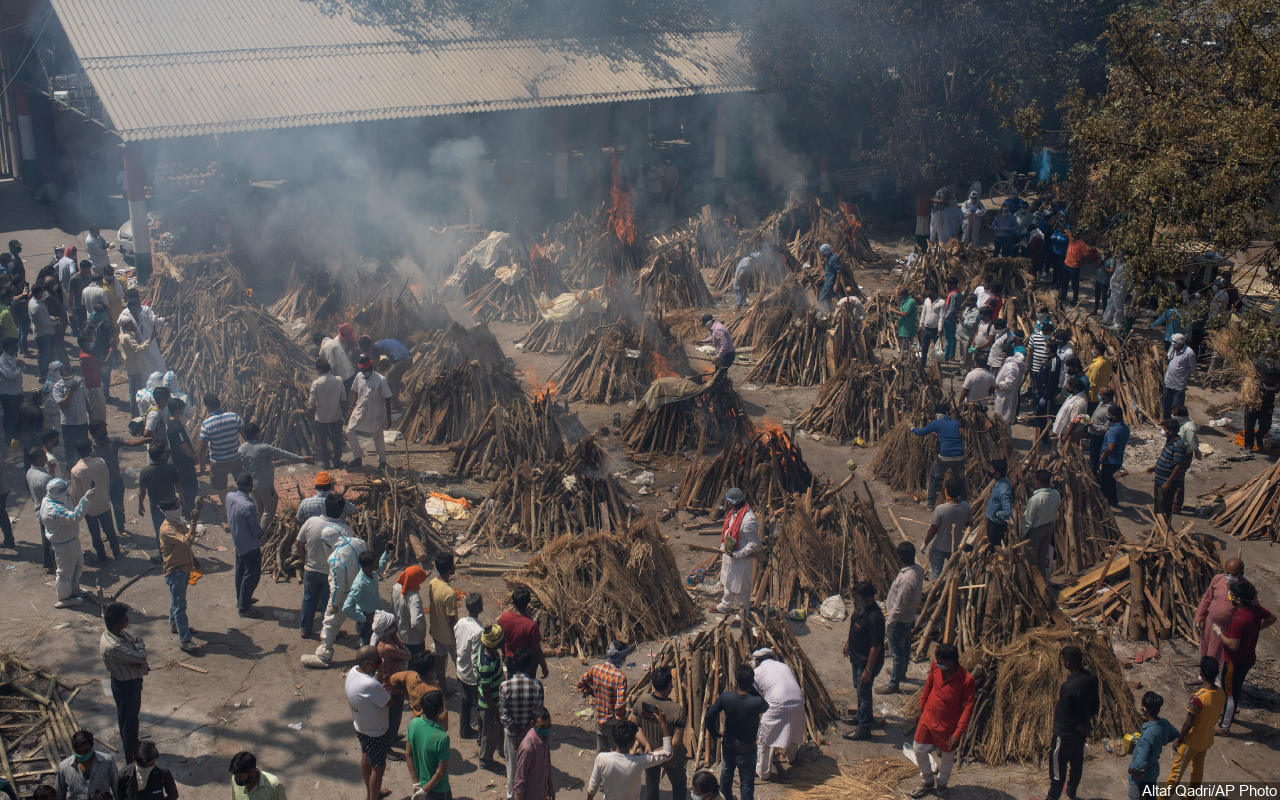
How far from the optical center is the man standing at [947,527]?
1057cm

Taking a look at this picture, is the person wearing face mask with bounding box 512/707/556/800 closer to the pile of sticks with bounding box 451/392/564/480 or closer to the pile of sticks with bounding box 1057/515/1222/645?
the pile of sticks with bounding box 1057/515/1222/645

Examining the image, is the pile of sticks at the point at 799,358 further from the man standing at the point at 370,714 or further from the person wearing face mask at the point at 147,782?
the person wearing face mask at the point at 147,782

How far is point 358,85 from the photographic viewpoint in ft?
80.6

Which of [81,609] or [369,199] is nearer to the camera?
[81,609]

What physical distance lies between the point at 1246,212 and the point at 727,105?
806 inches

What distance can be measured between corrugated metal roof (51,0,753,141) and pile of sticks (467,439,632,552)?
13319 millimetres

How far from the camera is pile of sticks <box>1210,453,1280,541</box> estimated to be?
12367 millimetres

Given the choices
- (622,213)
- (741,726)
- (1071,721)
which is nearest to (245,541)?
(741,726)

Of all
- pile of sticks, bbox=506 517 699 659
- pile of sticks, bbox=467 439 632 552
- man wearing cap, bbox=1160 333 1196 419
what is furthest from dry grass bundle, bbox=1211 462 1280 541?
pile of sticks, bbox=467 439 632 552

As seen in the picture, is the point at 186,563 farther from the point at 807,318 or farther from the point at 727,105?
the point at 727,105

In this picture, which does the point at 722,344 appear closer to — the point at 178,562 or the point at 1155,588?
the point at 1155,588

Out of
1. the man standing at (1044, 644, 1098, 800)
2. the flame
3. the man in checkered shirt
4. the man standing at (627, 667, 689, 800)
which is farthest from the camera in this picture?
the flame

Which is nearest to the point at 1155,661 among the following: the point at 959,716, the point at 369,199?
the point at 959,716

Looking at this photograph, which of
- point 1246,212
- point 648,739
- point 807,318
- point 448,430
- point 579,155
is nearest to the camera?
point 648,739
